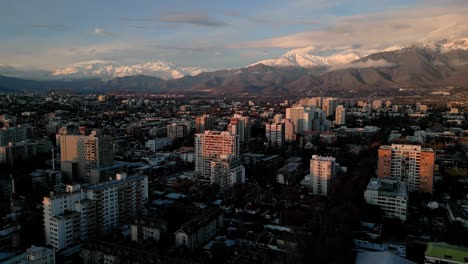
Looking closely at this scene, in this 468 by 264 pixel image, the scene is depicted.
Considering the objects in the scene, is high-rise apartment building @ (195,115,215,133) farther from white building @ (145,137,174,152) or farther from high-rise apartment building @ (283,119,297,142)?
high-rise apartment building @ (283,119,297,142)

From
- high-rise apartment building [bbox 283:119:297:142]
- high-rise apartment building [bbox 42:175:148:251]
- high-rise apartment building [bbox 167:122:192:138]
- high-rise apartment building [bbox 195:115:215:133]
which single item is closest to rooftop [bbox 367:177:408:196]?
high-rise apartment building [bbox 42:175:148:251]

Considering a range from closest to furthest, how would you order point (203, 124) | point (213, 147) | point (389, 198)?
point (389, 198)
point (213, 147)
point (203, 124)

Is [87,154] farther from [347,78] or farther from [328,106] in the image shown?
[347,78]

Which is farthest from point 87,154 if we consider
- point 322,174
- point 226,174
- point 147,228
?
point 322,174

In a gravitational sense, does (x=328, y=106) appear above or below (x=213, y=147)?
above

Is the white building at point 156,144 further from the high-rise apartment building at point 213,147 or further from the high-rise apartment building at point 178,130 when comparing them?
the high-rise apartment building at point 213,147

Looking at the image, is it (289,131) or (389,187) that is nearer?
(389,187)
